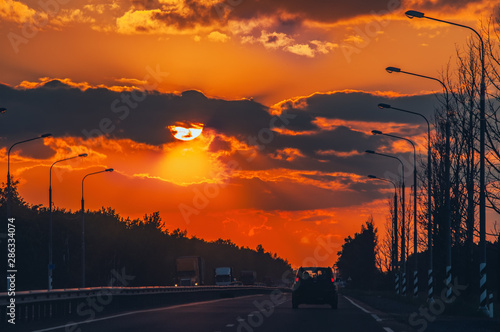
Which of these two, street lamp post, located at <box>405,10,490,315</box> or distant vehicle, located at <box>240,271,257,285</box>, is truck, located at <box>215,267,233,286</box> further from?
street lamp post, located at <box>405,10,490,315</box>

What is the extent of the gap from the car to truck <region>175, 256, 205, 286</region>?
59.0m

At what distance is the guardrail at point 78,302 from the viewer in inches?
965

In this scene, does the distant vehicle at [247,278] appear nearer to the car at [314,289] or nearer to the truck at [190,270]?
the truck at [190,270]

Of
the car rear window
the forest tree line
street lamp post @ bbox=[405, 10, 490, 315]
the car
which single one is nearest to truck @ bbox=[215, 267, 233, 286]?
the forest tree line

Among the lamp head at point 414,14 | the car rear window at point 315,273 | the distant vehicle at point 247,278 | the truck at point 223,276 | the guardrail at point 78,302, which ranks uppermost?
the lamp head at point 414,14

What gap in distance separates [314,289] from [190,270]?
61.6 metres

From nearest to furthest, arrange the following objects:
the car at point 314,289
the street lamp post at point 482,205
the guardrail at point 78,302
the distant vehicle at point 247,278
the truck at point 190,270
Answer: the guardrail at point 78,302 < the street lamp post at point 482,205 < the car at point 314,289 < the truck at point 190,270 < the distant vehicle at point 247,278

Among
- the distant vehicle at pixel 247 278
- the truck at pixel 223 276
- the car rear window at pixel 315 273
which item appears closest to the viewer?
the car rear window at pixel 315 273

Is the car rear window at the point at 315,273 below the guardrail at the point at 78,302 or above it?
above

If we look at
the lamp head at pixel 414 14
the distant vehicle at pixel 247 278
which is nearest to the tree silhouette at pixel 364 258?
the distant vehicle at pixel 247 278

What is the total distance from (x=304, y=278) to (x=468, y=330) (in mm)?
16546

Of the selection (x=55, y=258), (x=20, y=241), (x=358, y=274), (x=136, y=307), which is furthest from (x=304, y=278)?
(x=358, y=274)

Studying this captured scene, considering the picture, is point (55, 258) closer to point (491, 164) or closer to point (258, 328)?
point (491, 164)

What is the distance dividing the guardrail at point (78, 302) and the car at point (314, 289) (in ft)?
22.5
